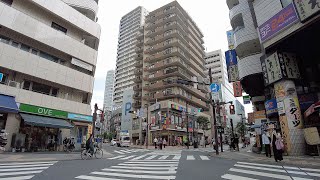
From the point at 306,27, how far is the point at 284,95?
539 centimetres

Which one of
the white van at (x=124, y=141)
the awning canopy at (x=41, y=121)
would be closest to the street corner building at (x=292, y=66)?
the awning canopy at (x=41, y=121)

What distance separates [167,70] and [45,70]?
32.6 metres

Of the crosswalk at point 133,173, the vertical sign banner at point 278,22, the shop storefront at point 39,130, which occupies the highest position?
the vertical sign banner at point 278,22

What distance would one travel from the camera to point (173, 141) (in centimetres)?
4322

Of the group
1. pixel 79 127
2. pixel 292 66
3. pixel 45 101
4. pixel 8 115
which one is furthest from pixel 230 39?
pixel 8 115

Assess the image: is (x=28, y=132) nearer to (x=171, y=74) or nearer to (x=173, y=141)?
(x=173, y=141)

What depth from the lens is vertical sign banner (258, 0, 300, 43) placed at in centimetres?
1529

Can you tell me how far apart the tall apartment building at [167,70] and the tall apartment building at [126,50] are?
3756cm

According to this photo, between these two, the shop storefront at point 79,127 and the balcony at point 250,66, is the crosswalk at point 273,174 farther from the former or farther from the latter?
the shop storefront at point 79,127

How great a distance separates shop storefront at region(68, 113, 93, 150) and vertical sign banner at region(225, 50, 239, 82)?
63.0 ft

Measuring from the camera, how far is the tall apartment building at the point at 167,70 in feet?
147

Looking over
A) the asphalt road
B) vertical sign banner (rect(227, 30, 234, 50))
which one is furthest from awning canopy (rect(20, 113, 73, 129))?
vertical sign banner (rect(227, 30, 234, 50))

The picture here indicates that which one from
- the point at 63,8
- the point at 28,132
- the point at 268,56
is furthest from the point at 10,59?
the point at 268,56

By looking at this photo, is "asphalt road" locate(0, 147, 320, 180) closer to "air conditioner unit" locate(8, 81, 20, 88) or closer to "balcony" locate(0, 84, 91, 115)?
"balcony" locate(0, 84, 91, 115)
